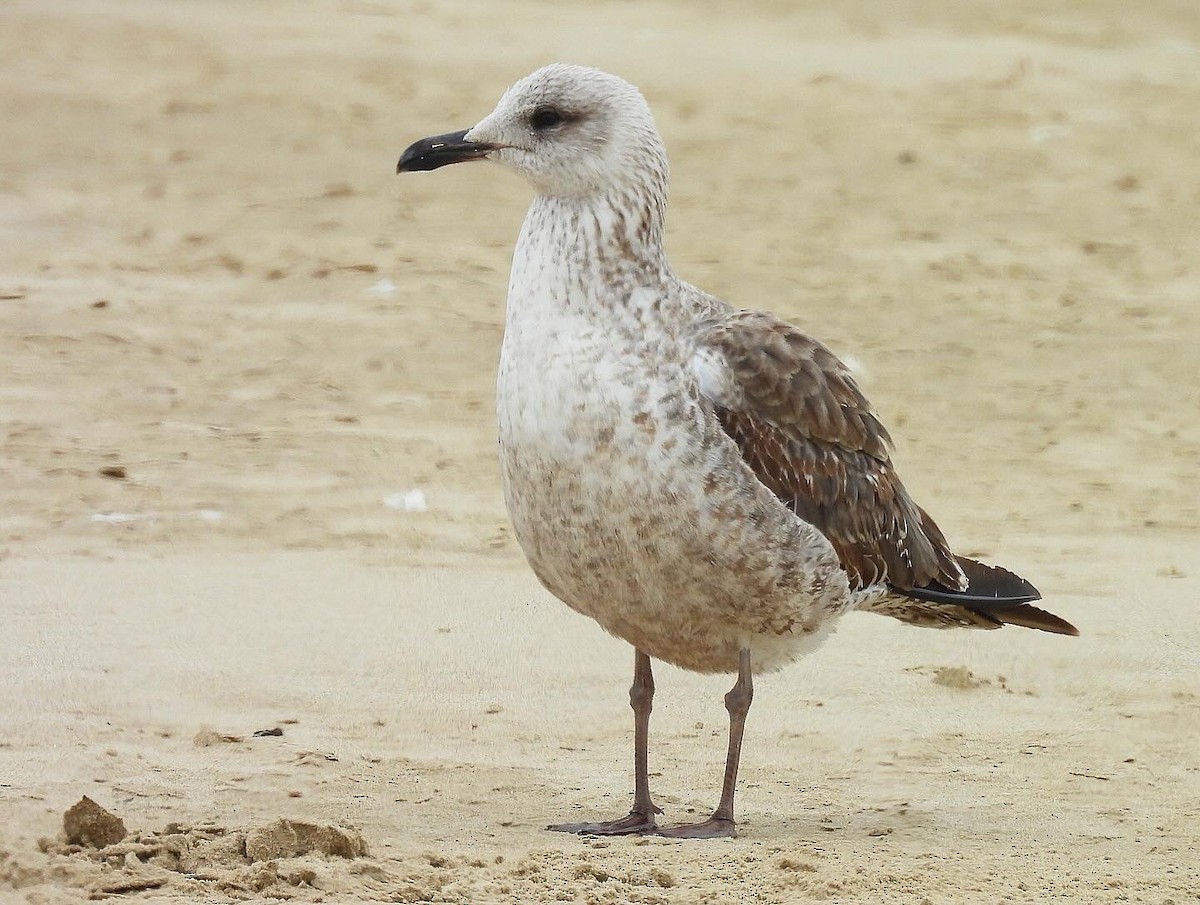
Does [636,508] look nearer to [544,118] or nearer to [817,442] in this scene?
[817,442]

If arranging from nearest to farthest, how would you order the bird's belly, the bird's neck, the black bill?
the bird's belly < the bird's neck < the black bill

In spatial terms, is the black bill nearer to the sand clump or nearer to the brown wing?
the brown wing

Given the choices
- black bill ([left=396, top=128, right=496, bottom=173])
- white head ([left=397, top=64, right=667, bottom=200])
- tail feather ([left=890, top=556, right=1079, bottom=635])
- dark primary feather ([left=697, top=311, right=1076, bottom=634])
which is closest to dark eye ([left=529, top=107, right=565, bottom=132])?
white head ([left=397, top=64, right=667, bottom=200])

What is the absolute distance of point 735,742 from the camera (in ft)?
18.4

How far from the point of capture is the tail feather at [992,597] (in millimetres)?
6090

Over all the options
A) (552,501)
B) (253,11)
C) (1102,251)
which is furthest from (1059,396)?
(253,11)

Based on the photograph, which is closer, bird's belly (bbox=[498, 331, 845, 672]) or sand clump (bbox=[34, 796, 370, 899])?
sand clump (bbox=[34, 796, 370, 899])

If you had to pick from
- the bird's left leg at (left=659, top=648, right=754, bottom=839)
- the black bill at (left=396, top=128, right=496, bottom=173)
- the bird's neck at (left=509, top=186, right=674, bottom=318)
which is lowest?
the bird's left leg at (left=659, top=648, right=754, bottom=839)

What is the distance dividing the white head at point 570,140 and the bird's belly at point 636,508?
0.57m

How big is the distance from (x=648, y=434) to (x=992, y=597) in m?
1.55

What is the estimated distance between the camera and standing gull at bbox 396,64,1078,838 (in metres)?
5.16

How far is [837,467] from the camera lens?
5.76m

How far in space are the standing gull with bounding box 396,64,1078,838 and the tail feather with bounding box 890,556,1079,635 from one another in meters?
0.30

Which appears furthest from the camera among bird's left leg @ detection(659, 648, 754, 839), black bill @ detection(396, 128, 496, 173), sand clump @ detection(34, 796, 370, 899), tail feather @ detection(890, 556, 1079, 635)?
tail feather @ detection(890, 556, 1079, 635)
